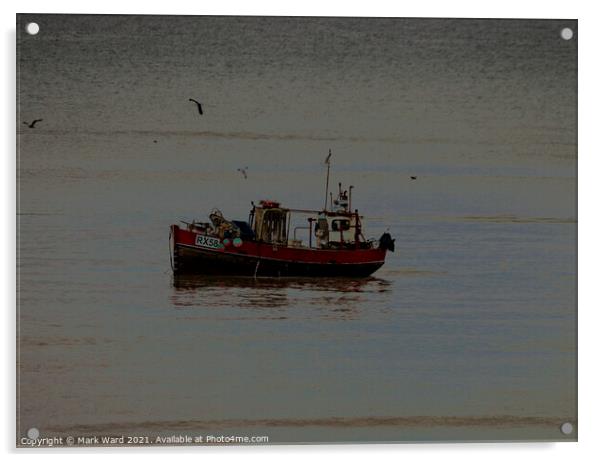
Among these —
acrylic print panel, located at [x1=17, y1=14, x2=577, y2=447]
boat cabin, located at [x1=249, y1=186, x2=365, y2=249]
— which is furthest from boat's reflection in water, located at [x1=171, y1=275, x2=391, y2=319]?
boat cabin, located at [x1=249, y1=186, x2=365, y2=249]

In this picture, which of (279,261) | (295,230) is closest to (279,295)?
(279,261)

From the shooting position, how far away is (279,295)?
11.2 ft

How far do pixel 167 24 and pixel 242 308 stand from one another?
3.34 feet

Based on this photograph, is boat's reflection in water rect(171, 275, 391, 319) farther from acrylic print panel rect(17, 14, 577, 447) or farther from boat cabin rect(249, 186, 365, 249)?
boat cabin rect(249, 186, 365, 249)

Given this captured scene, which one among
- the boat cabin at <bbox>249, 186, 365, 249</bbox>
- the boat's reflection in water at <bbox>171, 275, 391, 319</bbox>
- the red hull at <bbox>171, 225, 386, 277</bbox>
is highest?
the boat cabin at <bbox>249, 186, 365, 249</bbox>

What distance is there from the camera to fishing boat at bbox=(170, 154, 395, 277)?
3.41 meters

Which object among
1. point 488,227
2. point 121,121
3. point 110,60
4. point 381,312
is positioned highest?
point 110,60

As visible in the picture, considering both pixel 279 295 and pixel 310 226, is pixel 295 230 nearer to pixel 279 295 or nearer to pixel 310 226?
pixel 310 226

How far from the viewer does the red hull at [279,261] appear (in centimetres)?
344

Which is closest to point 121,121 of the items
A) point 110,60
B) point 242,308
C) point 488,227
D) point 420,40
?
point 110,60

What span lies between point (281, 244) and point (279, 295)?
19 cm

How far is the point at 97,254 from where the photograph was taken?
3.37 meters

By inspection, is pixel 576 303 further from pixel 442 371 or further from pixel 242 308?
pixel 242 308

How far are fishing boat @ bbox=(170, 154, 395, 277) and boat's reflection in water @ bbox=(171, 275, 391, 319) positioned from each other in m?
0.03
